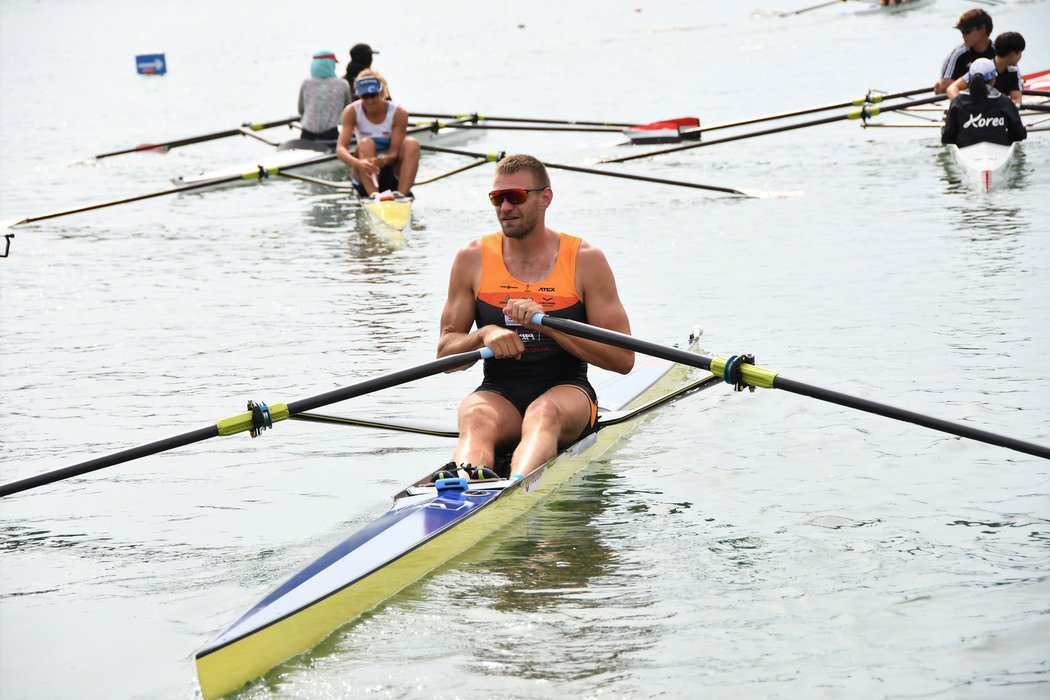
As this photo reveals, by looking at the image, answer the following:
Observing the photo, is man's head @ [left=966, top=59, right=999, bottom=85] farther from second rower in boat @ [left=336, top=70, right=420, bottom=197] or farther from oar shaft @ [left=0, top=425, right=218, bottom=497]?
oar shaft @ [left=0, top=425, right=218, bottom=497]

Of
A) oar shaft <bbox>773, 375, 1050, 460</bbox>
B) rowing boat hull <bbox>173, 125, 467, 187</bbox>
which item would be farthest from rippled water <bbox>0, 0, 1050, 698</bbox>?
rowing boat hull <bbox>173, 125, 467, 187</bbox>

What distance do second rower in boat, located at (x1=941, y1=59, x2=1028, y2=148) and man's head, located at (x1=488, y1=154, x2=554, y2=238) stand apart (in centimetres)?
868


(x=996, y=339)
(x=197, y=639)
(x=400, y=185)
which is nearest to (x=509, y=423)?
(x=197, y=639)

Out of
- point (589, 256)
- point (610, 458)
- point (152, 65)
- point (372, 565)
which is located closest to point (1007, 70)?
point (610, 458)

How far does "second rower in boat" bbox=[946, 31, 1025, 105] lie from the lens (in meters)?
14.1

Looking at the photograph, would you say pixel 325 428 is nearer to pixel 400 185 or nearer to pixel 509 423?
pixel 509 423

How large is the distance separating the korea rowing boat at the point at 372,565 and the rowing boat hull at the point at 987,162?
8.89 m

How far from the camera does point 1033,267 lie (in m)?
10.2

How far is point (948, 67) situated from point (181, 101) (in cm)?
2444

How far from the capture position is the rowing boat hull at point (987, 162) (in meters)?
13.3

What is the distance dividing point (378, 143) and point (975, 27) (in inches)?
267

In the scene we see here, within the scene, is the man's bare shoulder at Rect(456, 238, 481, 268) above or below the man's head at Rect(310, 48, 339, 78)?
below

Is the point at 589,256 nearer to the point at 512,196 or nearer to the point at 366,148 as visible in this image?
the point at 512,196

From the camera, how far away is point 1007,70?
1447 centimetres
